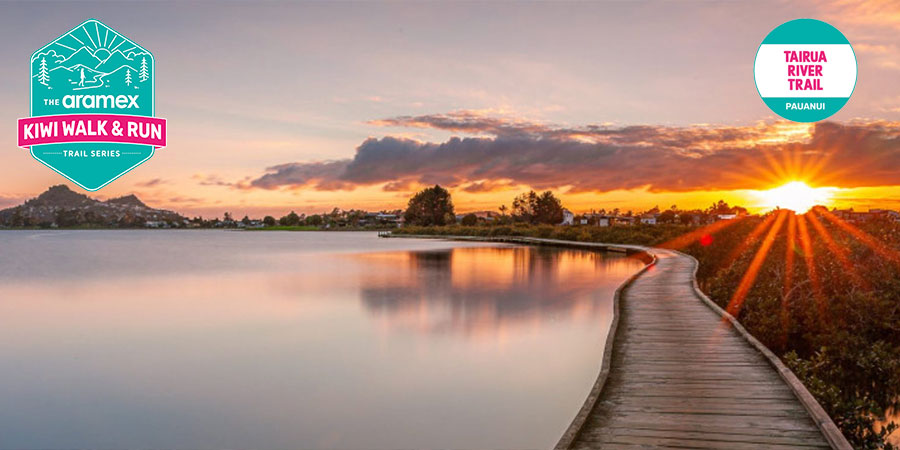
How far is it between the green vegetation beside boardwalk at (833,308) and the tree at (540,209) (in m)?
84.1

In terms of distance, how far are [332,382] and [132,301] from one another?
14405 millimetres

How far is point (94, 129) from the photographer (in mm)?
15445

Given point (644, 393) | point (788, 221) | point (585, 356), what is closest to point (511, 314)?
point (585, 356)

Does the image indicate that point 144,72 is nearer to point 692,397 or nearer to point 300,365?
point 300,365

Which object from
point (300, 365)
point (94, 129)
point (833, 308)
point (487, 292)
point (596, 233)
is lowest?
point (300, 365)

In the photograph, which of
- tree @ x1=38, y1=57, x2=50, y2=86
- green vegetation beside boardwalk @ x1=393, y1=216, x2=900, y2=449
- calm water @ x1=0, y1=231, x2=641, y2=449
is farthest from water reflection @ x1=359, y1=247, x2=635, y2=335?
tree @ x1=38, y1=57, x2=50, y2=86

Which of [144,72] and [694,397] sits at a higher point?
→ [144,72]

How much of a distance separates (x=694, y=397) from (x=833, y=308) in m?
7.08

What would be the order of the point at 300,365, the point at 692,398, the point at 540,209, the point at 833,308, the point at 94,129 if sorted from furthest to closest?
the point at 540,209, the point at 94,129, the point at 300,365, the point at 833,308, the point at 692,398

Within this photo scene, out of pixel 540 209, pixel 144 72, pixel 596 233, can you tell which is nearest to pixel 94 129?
pixel 144 72

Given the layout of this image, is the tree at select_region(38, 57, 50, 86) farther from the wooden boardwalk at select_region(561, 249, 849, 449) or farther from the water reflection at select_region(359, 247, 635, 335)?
the wooden boardwalk at select_region(561, 249, 849, 449)

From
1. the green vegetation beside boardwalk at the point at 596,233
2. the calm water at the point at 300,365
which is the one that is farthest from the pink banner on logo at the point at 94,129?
the green vegetation beside boardwalk at the point at 596,233

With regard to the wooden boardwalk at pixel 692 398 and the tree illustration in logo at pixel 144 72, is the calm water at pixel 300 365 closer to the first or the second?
the wooden boardwalk at pixel 692 398

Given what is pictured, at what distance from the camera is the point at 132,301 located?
20.9m
